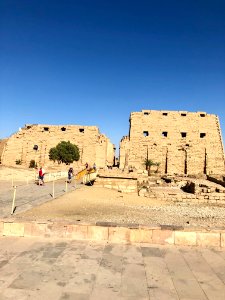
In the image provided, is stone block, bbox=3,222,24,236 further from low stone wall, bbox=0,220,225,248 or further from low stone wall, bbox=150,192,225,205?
low stone wall, bbox=150,192,225,205

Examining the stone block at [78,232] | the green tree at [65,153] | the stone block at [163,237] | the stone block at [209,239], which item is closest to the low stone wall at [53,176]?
the green tree at [65,153]

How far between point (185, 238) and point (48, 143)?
41.0 m

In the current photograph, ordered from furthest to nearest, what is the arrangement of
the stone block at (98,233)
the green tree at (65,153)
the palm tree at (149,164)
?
the green tree at (65,153), the palm tree at (149,164), the stone block at (98,233)

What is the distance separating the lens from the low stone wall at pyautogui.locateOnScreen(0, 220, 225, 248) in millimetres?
5633

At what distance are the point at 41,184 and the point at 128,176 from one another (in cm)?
556

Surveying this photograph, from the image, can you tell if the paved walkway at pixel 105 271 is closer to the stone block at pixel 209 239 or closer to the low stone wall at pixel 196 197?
the stone block at pixel 209 239

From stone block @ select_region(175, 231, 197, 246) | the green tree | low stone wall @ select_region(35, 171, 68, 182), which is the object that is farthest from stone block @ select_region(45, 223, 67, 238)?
the green tree

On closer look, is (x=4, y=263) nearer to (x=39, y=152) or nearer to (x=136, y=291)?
(x=136, y=291)

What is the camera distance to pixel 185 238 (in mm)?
5645

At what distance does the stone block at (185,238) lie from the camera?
5.63 metres

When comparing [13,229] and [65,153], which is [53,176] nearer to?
[13,229]

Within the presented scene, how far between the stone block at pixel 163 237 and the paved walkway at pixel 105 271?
0.60 ft

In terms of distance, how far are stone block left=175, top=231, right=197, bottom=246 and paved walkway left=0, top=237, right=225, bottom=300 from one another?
8.5 inches

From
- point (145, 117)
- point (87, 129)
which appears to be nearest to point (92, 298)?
point (145, 117)
